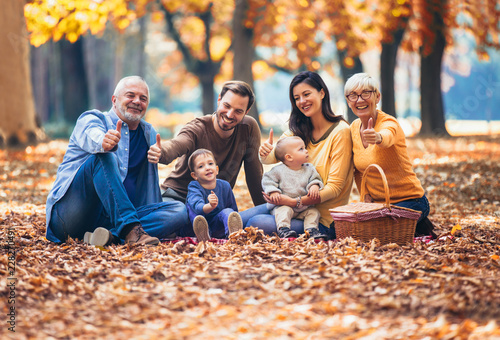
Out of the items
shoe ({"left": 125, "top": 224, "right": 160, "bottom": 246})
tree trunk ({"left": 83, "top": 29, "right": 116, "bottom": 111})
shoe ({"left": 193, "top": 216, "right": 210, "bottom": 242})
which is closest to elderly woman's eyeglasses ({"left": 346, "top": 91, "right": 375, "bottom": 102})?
shoe ({"left": 193, "top": 216, "right": 210, "bottom": 242})

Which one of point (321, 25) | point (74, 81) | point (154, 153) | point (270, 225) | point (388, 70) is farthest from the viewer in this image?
point (321, 25)

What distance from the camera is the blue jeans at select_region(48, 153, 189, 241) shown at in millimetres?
4445

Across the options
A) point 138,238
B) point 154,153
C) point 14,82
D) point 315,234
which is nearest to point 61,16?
point 14,82

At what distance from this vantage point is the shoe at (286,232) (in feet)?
15.4

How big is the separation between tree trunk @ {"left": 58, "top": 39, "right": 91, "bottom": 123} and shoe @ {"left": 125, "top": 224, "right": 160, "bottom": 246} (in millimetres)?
17169

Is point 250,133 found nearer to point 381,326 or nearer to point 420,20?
point 381,326

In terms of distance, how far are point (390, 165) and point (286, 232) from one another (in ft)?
3.42

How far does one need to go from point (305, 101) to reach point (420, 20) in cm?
1181

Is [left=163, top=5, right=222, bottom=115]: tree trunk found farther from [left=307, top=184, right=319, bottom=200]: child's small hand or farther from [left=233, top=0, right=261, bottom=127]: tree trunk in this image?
[left=307, top=184, right=319, bottom=200]: child's small hand

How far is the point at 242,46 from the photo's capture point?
46.5 feet

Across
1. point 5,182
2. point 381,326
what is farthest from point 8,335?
point 5,182

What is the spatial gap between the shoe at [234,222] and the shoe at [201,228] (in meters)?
0.19

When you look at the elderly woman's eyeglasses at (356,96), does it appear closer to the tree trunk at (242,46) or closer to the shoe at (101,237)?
the shoe at (101,237)

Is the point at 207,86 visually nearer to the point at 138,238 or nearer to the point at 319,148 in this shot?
the point at 319,148
